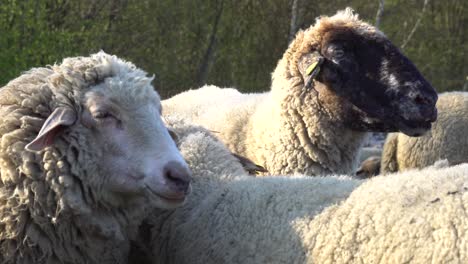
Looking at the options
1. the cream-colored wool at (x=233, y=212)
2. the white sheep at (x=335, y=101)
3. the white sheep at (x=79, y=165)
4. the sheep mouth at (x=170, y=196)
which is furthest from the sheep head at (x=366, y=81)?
the sheep mouth at (x=170, y=196)

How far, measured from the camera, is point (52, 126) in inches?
140

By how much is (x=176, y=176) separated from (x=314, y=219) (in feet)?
2.09

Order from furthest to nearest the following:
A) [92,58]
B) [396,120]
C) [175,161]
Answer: [396,120]
[92,58]
[175,161]

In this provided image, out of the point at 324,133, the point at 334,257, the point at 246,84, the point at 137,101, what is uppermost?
the point at 137,101

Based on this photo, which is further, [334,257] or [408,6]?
[408,6]

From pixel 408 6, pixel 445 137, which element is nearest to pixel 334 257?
pixel 445 137

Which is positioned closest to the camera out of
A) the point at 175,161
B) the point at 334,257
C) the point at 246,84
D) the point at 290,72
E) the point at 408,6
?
the point at 334,257

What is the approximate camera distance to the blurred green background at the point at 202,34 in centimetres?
1290

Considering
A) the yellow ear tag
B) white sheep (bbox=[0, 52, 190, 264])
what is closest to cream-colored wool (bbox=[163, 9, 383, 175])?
the yellow ear tag

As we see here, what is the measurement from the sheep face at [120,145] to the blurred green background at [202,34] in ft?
28.3

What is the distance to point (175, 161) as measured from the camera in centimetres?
354

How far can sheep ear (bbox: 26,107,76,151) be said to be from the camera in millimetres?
3531

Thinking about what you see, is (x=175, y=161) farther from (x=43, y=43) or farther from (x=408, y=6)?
(x=408, y=6)

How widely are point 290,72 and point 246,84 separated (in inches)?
497
